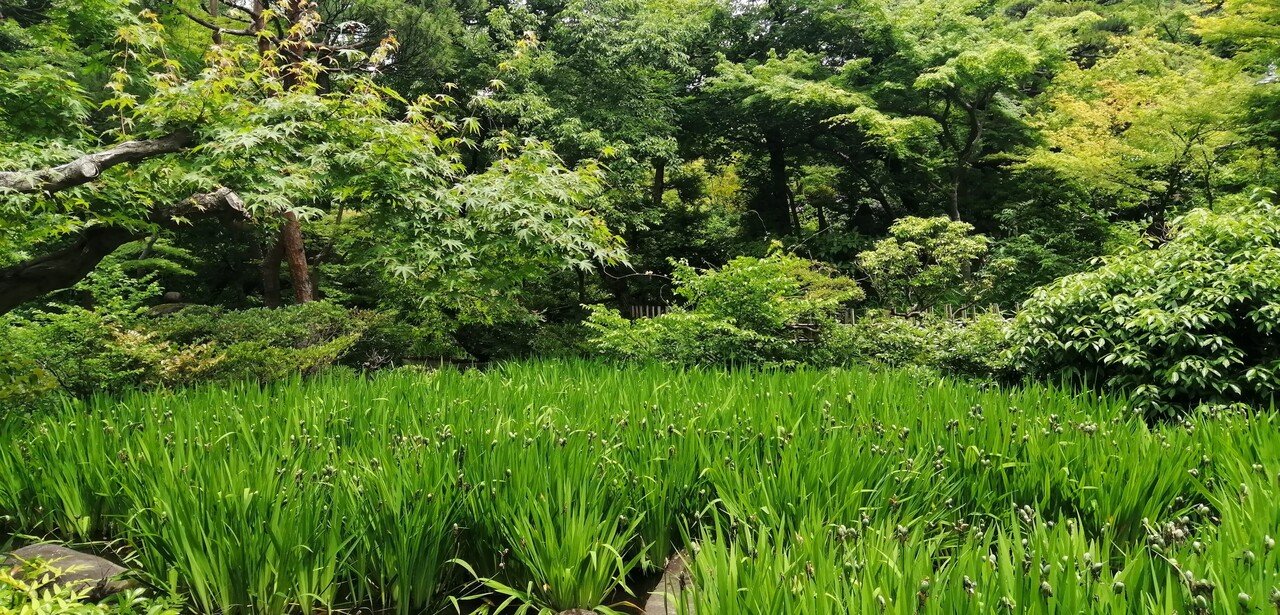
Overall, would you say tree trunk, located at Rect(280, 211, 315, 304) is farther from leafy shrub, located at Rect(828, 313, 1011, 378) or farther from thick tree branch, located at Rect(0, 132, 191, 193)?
leafy shrub, located at Rect(828, 313, 1011, 378)

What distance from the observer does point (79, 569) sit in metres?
1.95

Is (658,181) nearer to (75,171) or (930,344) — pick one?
(930,344)

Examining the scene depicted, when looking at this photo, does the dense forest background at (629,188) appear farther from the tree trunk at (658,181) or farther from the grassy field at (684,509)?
the grassy field at (684,509)

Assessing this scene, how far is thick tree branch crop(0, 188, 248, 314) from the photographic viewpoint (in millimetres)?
3838

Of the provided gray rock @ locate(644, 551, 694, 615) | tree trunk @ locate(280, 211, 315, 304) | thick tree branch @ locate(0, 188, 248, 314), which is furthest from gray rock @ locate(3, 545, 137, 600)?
tree trunk @ locate(280, 211, 315, 304)

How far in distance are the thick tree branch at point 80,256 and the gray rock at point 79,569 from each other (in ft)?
7.46

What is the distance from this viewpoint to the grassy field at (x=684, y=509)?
4.59ft

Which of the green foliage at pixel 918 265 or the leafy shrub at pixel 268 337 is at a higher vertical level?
the green foliage at pixel 918 265

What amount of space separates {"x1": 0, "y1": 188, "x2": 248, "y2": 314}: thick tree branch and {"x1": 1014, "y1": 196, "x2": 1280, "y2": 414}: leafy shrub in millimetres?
5607

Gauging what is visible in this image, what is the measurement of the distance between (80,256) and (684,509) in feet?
13.7

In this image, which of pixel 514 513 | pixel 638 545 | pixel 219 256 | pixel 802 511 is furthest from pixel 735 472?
pixel 219 256

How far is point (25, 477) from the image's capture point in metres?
2.47

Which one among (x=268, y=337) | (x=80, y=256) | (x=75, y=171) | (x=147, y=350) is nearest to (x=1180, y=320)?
(x=75, y=171)

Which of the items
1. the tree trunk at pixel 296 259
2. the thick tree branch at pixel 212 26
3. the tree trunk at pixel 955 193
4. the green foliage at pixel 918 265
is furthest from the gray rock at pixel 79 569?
the tree trunk at pixel 955 193
